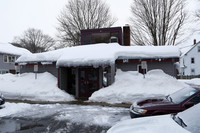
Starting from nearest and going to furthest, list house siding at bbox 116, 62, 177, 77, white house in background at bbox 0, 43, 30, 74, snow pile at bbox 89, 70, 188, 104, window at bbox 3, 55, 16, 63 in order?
snow pile at bbox 89, 70, 188, 104, house siding at bbox 116, 62, 177, 77, white house in background at bbox 0, 43, 30, 74, window at bbox 3, 55, 16, 63

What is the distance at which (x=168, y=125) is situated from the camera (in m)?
2.82

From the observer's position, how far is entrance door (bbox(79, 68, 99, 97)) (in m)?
12.0

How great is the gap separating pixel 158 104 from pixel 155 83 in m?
5.42

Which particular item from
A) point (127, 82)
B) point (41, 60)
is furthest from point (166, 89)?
point (41, 60)

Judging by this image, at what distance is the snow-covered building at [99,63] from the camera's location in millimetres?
11242

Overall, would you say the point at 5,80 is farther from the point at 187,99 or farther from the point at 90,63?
the point at 187,99

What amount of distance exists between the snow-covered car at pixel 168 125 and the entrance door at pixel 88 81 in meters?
8.85

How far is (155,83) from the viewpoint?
10.6 m

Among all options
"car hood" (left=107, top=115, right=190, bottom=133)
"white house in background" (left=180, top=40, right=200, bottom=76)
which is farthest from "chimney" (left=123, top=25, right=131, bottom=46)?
"white house in background" (left=180, top=40, right=200, bottom=76)

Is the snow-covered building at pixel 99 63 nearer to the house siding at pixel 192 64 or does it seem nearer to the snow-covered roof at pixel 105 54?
the snow-covered roof at pixel 105 54

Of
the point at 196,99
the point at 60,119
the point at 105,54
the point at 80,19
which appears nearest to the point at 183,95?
the point at 196,99

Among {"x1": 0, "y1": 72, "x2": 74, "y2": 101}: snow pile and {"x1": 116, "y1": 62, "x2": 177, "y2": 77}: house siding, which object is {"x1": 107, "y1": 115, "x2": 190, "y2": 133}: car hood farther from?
{"x1": 116, "y1": 62, "x2": 177, "y2": 77}: house siding

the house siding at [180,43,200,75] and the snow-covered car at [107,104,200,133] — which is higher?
the house siding at [180,43,200,75]

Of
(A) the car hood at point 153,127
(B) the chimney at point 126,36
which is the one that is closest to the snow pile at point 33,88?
(B) the chimney at point 126,36
